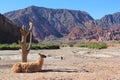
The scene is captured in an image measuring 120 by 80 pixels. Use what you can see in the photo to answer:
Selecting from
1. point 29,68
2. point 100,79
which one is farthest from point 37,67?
point 100,79

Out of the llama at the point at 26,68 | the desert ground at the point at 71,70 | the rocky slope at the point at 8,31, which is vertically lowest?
the desert ground at the point at 71,70

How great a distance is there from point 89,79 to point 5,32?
11039 cm

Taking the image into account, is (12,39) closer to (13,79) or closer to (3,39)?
(3,39)

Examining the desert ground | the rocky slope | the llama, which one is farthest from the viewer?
the rocky slope

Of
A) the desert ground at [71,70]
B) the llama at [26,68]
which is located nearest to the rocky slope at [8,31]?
the desert ground at [71,70]

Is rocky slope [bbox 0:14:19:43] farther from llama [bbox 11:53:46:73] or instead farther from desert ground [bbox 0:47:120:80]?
llama [bbox 11:53:46:73]

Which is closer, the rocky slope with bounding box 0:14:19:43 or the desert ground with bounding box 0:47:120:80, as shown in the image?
the desert ground with bounding box 0:47:120:80

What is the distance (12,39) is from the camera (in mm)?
120938

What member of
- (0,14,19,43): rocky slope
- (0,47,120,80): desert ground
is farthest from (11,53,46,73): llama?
(0,14,19,43): rocky slope

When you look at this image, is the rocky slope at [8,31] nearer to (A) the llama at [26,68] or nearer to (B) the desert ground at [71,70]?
(B) the desert ground at [71,70]

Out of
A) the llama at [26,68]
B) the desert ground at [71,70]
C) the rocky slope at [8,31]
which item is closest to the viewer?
the desert ground at [71,70]

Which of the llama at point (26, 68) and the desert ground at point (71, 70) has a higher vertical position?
the llama at point (26, 68)

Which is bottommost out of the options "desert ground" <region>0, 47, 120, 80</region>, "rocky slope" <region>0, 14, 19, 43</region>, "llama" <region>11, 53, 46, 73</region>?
"desert ground" <region>0, 47, 120, 80</region>

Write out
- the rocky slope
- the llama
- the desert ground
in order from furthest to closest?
1. the rocky slope
2. the llama
3. the desert ground
